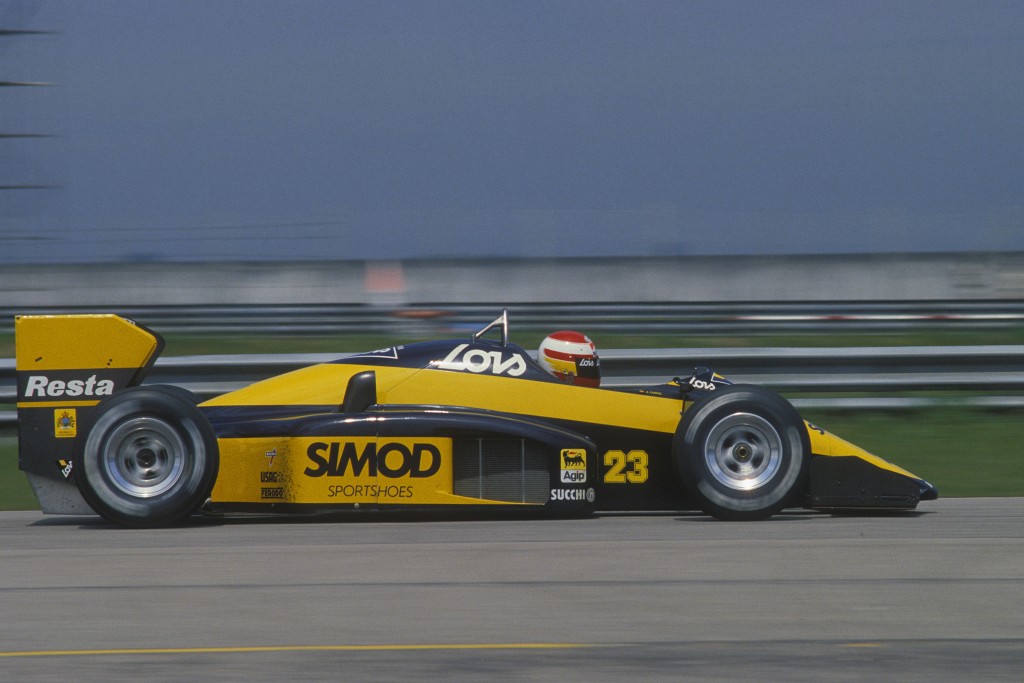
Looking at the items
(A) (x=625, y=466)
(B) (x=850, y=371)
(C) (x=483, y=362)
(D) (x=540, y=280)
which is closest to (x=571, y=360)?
(C) (x=483, y=362)

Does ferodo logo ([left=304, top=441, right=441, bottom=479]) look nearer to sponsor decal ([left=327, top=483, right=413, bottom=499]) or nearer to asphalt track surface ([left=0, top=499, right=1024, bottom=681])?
sponsor decal ([left=327, top=483, right=413, bottom=499])

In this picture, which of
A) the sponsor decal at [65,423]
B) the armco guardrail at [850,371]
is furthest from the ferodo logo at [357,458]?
the armco guardrail at [850,371]

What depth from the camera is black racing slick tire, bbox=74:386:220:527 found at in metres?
6.63

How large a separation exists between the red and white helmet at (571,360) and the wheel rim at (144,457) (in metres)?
2.11

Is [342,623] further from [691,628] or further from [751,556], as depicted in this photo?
[751,556]

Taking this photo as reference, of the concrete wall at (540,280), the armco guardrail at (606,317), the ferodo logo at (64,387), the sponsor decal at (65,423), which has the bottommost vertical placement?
the sponsor decal at (65,423)

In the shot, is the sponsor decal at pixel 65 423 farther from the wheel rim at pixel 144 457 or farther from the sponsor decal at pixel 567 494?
the sponsor decal at pixel 567 494

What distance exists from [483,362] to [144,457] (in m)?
1.88

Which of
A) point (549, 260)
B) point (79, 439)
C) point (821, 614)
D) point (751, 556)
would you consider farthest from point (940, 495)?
point (549, 260)

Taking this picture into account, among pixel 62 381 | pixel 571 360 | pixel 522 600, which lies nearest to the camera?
pixel 522 600

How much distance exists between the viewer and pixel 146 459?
6.77 meters

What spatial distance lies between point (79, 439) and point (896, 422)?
267 inches

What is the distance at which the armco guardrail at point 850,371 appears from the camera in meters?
10.5

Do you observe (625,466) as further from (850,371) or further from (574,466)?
(850,371)
